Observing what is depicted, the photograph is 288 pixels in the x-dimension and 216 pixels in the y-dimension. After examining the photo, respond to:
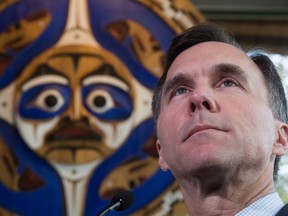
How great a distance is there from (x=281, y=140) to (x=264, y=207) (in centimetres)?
16

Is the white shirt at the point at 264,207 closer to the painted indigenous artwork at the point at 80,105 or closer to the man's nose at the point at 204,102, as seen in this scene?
the man's nose at the point at 204,102

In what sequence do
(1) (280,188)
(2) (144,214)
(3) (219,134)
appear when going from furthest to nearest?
(1) (280,188), (2) (144,214), (3) (219,134)

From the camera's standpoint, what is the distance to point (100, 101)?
2.55 meters

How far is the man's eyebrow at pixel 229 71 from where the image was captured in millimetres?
1009

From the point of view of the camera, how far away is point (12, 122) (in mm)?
2553

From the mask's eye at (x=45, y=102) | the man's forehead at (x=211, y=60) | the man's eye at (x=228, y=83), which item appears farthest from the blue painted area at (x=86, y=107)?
the man's eye at (x=228, y=83)

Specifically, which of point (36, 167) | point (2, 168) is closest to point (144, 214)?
point (36, 167)

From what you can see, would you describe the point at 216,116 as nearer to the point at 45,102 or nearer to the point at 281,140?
the point at 281,140

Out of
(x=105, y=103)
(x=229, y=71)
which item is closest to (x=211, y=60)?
(x=229, y=71)

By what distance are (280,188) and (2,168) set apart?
157 centimetres

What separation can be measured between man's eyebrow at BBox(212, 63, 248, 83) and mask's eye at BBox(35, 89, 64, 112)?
1.62 meters

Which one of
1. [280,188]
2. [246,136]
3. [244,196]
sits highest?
[246,136]

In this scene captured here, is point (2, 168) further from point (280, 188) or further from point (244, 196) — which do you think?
point (244, 196)

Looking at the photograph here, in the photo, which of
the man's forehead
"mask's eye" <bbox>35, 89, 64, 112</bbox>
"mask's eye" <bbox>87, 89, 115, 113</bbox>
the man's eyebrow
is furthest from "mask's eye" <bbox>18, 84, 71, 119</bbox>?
the man's eyebrow
